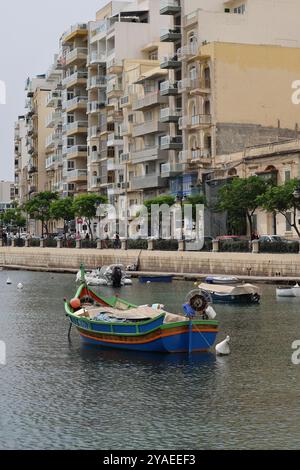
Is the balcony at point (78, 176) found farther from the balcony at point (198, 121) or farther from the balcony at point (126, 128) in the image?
the balcony at point (198, 121)

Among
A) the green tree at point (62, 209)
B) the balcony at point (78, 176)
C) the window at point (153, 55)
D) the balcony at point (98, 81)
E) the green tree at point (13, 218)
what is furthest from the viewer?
the green tree at point (13, 218)

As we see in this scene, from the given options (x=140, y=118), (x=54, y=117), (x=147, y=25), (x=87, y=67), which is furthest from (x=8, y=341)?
(x=54, y=117)

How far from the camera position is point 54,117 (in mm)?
122625

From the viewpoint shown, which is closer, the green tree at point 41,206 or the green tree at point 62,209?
the green tree at point 62,209

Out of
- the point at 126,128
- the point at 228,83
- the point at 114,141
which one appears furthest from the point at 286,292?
the point at 114,141

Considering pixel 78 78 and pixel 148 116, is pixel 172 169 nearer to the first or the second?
pixel 148 116

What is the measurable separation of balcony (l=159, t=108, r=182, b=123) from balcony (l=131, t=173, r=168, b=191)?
5.51 m

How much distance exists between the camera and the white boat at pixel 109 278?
64.2 m

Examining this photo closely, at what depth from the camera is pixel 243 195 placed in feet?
223

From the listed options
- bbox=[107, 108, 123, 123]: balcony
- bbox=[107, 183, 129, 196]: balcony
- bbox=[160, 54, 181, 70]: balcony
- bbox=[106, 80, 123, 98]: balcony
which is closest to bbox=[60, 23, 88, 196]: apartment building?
bbox=[107, 108, 123, 123]: balcony

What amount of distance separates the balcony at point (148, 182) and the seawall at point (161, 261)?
461 inches

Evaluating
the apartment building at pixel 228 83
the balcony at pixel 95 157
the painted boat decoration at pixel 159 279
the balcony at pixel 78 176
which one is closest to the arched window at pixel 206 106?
the apartment building at pixel 228 83

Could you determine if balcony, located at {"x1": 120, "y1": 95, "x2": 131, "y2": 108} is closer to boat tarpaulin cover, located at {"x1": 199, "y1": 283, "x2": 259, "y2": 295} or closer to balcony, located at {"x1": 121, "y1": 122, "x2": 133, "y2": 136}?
balcony, located at {"x1": 121, "y1": 122, "x2": 133, "y2": 136}
